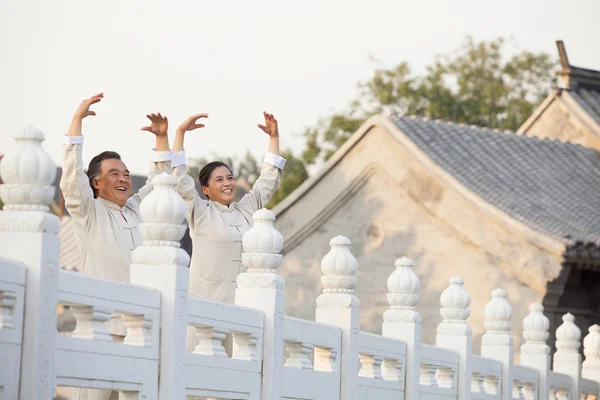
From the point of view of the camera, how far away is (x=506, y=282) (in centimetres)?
1534

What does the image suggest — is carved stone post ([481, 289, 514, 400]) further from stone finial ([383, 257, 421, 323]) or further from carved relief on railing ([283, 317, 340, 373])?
carved relief on railing ([283, 317, 340, 373])

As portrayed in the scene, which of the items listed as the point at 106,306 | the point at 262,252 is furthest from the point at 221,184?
the point at 106,306

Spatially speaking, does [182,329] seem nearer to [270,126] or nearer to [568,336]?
[270,126]

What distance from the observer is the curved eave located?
14.7 meters

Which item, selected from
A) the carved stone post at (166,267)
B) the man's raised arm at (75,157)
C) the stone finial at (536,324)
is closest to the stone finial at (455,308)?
the stone finial at (536,324)

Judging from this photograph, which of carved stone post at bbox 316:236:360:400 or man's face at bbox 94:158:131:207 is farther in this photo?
carved stone post at bbox 316:236:360:400

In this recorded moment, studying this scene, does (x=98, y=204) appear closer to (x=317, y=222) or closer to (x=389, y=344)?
(x=389, y=344)

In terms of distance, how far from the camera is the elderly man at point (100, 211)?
6605 millimetres

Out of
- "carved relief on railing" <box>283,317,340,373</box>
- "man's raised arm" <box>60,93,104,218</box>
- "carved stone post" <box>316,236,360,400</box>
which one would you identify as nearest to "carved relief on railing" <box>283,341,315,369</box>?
"carved relief on railing" <box>283,317,340,373</box>

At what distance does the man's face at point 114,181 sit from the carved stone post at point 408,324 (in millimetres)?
2132

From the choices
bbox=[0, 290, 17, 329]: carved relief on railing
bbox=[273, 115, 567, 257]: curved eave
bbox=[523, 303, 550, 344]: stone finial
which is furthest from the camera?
bbox=[273, 115, 567, 257]: curved eave

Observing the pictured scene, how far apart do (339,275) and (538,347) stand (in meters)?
4.26

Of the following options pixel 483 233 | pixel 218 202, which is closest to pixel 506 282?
pixel 483 233

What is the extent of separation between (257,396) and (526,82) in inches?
1119
